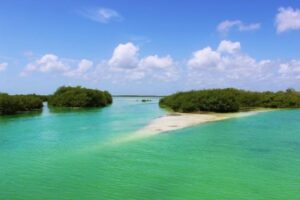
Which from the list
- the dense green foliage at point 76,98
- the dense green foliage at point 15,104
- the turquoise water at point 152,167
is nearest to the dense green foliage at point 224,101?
the dense green foliage at point 76,98

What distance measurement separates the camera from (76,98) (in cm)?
6362

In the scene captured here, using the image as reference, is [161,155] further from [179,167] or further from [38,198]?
[38,198]

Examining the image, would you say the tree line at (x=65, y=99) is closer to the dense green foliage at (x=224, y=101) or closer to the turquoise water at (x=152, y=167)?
the dense green foliage at (x=224, y=101)

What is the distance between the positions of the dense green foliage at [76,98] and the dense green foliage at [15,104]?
351 inches

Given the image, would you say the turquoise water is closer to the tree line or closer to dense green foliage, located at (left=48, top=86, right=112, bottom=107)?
the tree line

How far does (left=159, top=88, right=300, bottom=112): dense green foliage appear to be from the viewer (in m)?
44.5

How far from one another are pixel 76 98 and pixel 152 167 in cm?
5192

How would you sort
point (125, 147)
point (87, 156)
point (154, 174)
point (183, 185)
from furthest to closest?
1. point (125, 147)
2. point (87, 156)
3. point (154, 174)
4. point (183, 185)

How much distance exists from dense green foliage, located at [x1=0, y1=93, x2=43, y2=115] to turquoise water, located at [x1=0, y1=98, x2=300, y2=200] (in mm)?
22558

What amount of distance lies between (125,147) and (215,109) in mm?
28488

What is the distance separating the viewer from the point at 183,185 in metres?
11.1

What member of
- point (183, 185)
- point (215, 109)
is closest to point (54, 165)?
point (183, 185)

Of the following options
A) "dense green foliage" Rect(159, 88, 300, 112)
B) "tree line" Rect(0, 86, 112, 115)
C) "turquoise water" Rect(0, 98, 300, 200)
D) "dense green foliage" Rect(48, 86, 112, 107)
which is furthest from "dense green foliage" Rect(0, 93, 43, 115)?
"turquoise water" Rect(0, 98, 300, 200)

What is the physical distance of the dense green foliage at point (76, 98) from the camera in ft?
209
